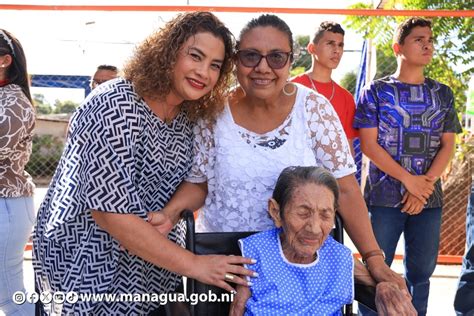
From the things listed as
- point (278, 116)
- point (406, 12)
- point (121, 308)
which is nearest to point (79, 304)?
point (121, 308)

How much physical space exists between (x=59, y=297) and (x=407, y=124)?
246 cm

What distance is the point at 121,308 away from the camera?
236 cm

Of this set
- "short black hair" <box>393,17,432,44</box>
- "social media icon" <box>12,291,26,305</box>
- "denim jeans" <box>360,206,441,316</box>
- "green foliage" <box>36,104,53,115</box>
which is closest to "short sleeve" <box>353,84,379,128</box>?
"short black hair" <box>393,17,432,44</box>

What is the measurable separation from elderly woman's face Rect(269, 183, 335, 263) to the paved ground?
274cm

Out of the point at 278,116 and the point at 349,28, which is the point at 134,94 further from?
the point at 349,28

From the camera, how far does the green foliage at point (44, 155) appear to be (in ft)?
38.7

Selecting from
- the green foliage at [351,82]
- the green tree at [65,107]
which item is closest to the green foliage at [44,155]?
the green tree at [65,107]

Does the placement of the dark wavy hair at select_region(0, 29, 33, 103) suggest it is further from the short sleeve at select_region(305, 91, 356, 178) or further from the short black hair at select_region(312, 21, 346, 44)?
the short black hair at select_region(312, 21, 346, 44)

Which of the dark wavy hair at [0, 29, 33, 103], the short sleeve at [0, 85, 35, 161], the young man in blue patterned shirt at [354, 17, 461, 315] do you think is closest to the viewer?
the short sleeve at [0, 85, 35, 161]

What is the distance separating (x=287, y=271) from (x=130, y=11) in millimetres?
3371

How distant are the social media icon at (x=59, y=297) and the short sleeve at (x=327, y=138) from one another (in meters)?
1.16

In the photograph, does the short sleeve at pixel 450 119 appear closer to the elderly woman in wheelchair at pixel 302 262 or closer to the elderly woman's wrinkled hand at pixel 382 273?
the elderly woman's wrinkled hand at pixel 382 273

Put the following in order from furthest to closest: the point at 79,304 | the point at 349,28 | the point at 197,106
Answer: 1. the point at 349,28
2. the point at 197,106
3. the point at 79,304

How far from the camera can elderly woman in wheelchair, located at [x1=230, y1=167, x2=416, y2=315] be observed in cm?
230
